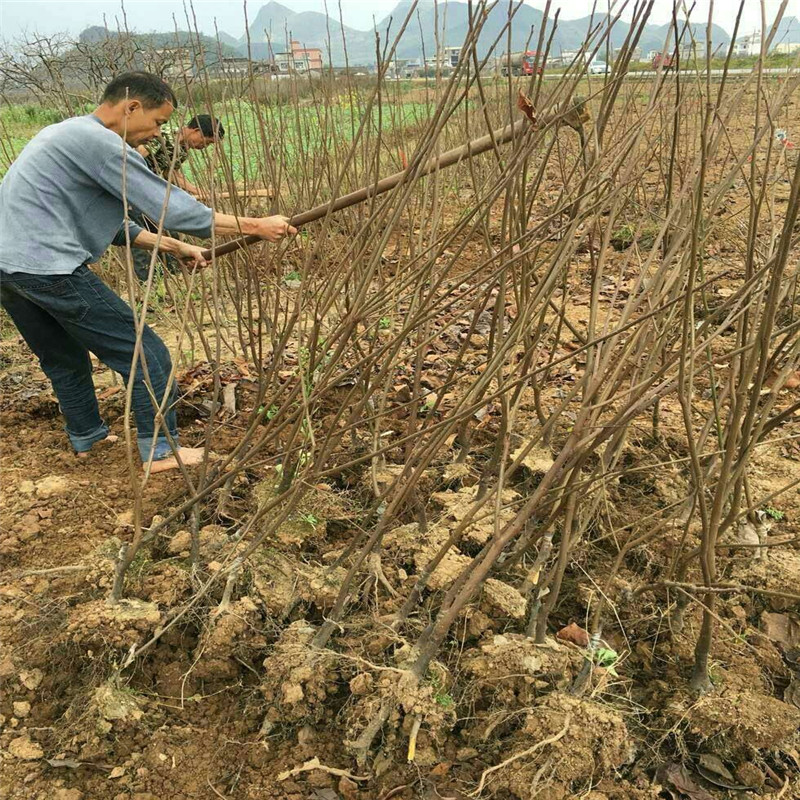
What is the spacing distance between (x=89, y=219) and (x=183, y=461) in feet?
3.29

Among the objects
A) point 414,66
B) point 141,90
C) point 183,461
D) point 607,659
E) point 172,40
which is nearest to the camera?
point 607,659

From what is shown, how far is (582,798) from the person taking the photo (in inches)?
53.5

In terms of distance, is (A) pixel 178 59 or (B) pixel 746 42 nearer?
(B) pixel 746 42

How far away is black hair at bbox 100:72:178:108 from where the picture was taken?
7.40 ft

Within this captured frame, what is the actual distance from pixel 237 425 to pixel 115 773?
5.19 ft

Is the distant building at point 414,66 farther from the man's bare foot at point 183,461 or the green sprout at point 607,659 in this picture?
the green sprout at point 607,659

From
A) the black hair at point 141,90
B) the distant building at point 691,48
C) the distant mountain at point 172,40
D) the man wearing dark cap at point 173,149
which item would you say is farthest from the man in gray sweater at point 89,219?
the distant building at point 691,48

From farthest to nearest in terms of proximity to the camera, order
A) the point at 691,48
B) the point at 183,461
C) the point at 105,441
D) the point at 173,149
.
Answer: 1. the point at 105,441
2. the point at 183,461
3. the point at 173,149
4. the point at 691,48

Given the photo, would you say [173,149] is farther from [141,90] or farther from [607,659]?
[607,659]

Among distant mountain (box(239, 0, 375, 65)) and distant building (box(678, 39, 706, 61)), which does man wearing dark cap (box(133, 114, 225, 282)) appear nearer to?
distant mountain (box(239, 0, 375, 65))

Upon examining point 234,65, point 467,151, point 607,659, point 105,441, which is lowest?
point 105,441

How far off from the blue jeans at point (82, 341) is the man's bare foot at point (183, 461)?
0.07 meters

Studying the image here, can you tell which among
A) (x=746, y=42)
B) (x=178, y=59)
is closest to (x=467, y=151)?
(x=746, y=42)

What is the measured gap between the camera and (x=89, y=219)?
7.60 feet
